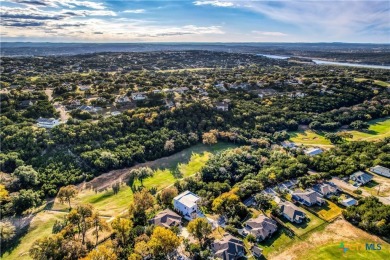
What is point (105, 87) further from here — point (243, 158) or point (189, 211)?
point (189, 211)

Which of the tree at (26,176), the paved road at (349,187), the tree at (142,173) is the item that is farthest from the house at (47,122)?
the paved road at (349,187)

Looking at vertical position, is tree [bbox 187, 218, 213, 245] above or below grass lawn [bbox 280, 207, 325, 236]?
above

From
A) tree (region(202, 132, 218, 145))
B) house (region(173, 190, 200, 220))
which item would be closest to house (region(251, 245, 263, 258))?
house (region(173, 190, 200, 220))

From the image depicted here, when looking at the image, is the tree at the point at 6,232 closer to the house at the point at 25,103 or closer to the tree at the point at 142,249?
the tree at the point at 142,249

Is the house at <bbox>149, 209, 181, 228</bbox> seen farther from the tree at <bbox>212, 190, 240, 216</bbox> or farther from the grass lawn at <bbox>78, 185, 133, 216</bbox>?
the grass lawn at <bbox>78, 185, 133, 216</bbox>

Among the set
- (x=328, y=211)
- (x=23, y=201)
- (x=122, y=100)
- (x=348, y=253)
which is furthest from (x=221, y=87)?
(x=348, y=253)

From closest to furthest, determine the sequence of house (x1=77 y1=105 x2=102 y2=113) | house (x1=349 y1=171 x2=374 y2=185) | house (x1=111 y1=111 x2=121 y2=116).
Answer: house (x1=349 y1=171 x2=374 y2=185)
house (x1=111 y1=111 x2=121 y2=116)
house (x1=77 y1=105 x2=102 y2=113)
